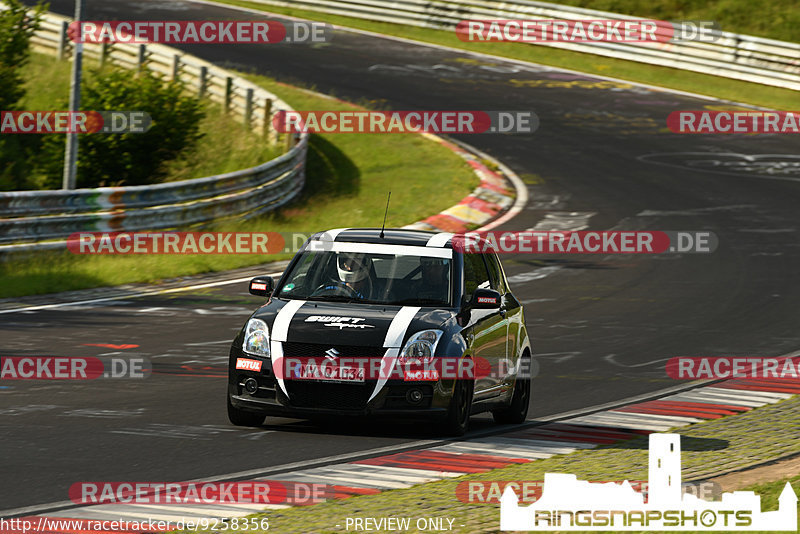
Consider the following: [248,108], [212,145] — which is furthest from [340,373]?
[248,108]

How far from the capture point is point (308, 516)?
22.5 feet

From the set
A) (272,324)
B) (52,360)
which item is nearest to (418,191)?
(52,360)

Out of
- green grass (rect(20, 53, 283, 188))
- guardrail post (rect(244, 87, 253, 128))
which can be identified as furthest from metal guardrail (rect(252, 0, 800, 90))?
guardrail post (rect(244, 87, 253, 128))

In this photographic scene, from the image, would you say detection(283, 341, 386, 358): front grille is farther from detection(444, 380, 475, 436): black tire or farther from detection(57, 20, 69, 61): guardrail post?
detection(57, 20, 69, 61): guardrail post

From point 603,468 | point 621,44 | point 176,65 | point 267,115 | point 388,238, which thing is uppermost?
point 621,44

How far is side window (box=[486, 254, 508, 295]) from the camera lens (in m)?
10.7

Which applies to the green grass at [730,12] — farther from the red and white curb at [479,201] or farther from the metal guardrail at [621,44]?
the red and white curb at [479,201]

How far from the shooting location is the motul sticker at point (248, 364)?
9250 mm

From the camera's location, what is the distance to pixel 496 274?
10.8 m

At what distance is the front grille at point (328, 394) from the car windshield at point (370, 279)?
952 millimetres

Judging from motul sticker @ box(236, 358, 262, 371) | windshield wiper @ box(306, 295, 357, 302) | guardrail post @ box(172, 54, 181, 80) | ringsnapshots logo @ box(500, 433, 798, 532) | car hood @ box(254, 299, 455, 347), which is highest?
guardrail post @ box(172, 54, 181, 80)

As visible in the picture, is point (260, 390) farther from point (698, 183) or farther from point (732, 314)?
point (698, 183)

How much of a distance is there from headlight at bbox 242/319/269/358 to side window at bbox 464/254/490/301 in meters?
1.70

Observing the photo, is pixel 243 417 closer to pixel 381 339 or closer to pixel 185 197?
pixel 381 339
